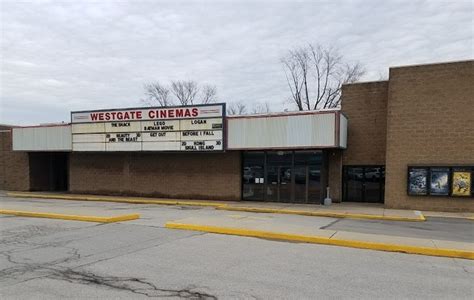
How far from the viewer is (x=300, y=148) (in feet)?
63.3

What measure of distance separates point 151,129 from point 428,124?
1421cm

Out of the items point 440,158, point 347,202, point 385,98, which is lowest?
Result: point 347,202

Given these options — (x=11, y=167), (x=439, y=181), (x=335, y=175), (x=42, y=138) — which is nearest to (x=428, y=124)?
(x=439, y=181)

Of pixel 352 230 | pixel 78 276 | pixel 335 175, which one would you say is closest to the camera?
pixel 78 276

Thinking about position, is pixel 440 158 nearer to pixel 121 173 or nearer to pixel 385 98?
pixel 385 98

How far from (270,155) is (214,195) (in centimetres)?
398

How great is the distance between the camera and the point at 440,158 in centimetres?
1794

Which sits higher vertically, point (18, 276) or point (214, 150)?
point (214, 150)

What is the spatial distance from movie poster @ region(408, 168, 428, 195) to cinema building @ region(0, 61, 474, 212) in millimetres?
43

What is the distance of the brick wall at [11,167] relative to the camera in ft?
91.4

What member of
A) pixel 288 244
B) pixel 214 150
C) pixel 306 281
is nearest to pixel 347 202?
pixel 214 150

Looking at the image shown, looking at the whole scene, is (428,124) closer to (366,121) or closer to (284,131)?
(366,121)

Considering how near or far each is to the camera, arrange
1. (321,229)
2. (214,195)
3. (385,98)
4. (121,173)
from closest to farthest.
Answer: (321,229), (385,98), (214,195), (121,173)

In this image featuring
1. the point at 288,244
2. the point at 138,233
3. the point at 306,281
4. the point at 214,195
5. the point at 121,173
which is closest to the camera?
the point at 306,281
